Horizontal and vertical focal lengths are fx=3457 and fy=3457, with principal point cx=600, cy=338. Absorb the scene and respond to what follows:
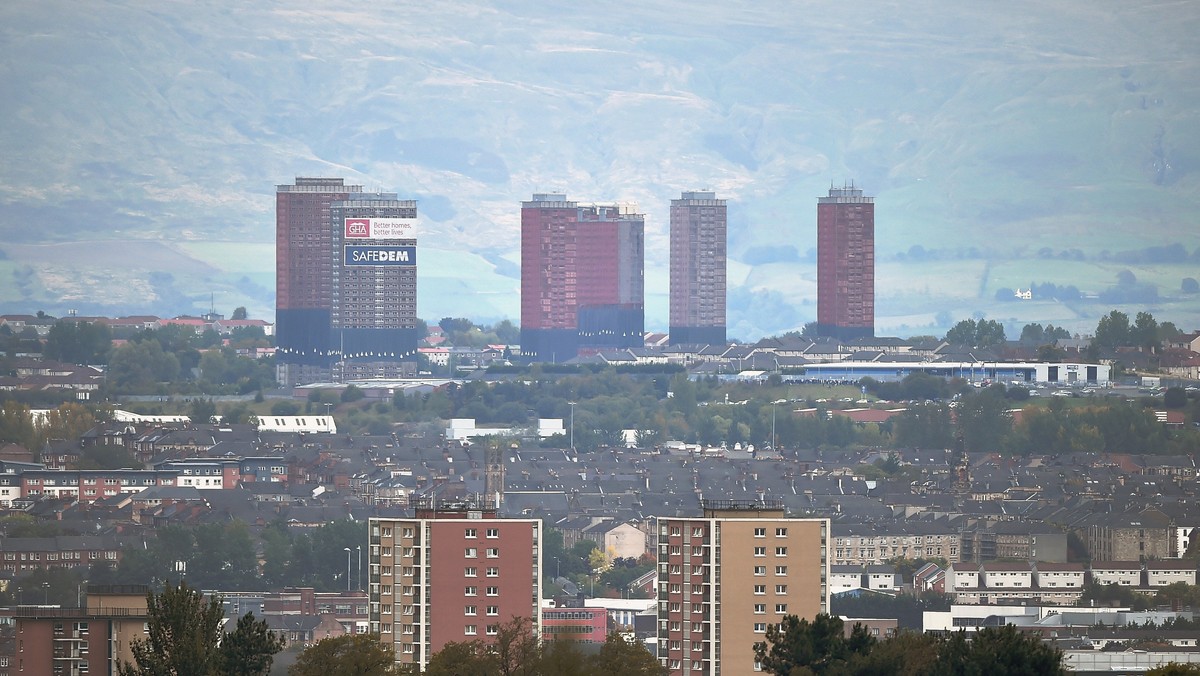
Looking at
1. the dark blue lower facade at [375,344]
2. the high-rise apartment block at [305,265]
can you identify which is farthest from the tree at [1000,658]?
the dark blue lower facade at [375,344]

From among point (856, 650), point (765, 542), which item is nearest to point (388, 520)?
point (765, 542)

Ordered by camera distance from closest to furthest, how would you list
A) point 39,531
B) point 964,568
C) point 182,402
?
1. point 964,568
2. point 39,531
3. point 182,402

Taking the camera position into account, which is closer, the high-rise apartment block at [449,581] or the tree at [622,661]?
the tree at [622,661]

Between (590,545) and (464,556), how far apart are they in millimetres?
43008

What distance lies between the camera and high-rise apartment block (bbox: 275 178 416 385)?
6693 inches

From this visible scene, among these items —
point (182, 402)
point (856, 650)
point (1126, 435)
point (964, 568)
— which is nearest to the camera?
point (856, 650)

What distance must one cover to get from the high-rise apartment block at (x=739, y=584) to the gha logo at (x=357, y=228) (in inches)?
4767

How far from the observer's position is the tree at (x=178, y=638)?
41781 mm

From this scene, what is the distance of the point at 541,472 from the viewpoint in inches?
4518

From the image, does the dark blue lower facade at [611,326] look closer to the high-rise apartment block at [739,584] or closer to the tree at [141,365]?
the tree at [141,365]

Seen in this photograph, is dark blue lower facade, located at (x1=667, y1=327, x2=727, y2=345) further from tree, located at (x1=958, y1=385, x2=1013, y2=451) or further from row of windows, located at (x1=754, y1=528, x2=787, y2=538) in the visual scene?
row of windows, located at (x1=754, y1=528, x2=787, y2=538)

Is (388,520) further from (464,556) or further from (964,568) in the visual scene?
(964,568)

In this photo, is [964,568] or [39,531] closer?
[964,568]

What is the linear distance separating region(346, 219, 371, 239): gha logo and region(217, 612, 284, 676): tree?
420ft
